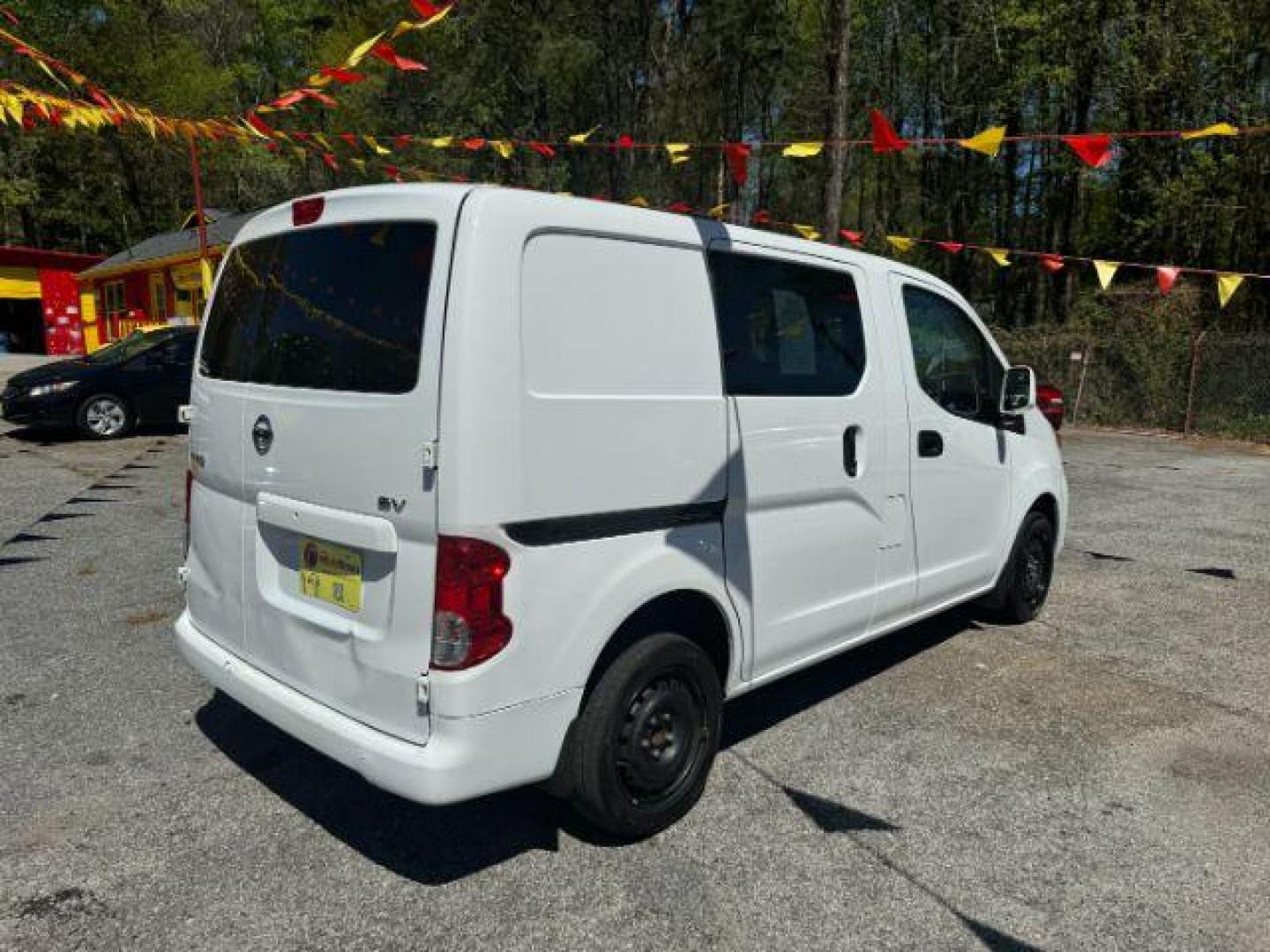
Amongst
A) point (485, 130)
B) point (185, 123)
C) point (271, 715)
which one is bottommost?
point (271, 715)

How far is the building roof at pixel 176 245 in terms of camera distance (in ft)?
84.2

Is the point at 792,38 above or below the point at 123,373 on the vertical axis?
above

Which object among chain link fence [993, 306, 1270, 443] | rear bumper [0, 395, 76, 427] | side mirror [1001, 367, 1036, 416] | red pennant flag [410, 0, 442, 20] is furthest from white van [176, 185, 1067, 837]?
chain link fence [993, 306, 1270, 443]

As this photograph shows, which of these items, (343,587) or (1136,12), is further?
(1136,12)

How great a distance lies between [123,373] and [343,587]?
37.1 feet

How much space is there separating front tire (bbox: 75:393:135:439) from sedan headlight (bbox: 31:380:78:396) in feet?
0.94

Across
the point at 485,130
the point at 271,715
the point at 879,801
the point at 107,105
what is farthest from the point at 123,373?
the point at 485,130

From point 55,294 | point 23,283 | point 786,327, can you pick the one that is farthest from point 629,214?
point 23,283

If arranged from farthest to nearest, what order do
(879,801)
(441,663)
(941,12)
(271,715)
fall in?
(941,12) < (879,801) < (271,715) < (441,663)

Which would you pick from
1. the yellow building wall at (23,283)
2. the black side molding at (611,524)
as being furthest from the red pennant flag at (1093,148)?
the yellow building wall at (23,283)

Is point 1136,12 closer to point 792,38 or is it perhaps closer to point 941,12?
point 941,12

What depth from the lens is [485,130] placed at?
2666 centimetres

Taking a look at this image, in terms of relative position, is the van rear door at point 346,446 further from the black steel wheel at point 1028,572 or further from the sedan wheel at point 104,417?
the sedan wheel at point 104,417

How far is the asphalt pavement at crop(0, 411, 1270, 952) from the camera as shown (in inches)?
97.6
